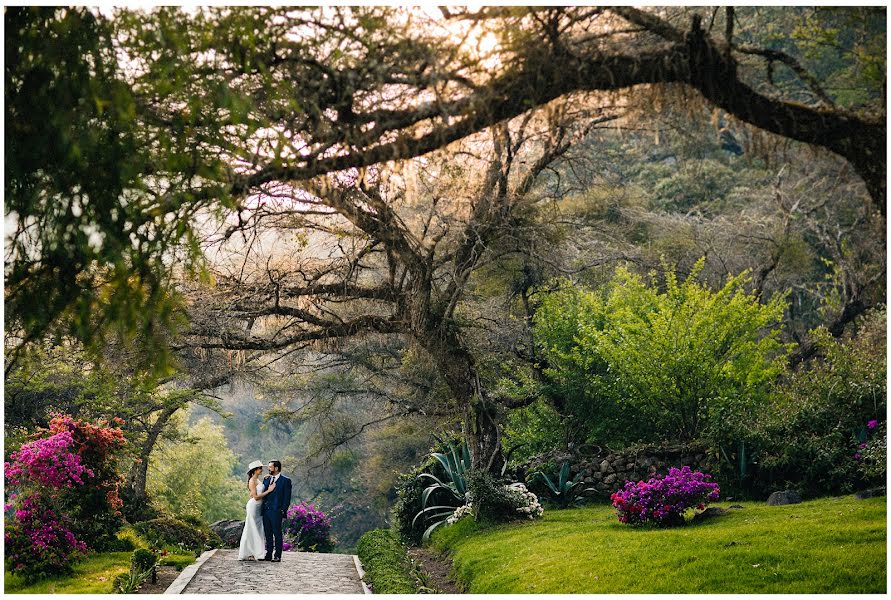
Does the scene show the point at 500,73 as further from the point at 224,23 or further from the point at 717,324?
the point at 717,324

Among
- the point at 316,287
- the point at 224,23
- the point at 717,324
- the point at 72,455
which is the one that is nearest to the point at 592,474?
the point at 717,324

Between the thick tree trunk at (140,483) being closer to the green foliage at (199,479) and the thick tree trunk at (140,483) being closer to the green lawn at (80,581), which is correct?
the green lawn at (80,581)

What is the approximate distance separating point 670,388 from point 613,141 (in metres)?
14.4

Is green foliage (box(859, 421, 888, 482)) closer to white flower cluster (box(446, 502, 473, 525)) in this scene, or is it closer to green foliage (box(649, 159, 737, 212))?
white flower cluster (box(446, 502, 473, 525))

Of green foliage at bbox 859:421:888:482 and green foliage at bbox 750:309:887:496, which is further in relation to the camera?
green foliage at bbox 750:309:887:496

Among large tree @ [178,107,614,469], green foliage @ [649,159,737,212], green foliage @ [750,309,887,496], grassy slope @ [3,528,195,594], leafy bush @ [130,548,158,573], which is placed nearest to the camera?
grassy slope @ [3,528,195,594]

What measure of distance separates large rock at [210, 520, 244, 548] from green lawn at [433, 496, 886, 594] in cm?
971

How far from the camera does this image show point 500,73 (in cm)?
728

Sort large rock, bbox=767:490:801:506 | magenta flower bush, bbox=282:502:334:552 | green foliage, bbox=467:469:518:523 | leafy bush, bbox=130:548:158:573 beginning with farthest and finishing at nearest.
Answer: magenta flower bush, bbox=282:502:334:552, green foliage, bbox=467:469:518:523, large rock, bbox=767:490:801:506, leafy bush, bbox=130:548:158:573

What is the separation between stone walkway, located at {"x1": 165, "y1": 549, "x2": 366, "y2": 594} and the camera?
33.2ft

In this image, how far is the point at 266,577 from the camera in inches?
438

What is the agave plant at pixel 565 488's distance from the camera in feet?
53.5

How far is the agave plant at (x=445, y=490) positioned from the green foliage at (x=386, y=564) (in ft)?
2.70

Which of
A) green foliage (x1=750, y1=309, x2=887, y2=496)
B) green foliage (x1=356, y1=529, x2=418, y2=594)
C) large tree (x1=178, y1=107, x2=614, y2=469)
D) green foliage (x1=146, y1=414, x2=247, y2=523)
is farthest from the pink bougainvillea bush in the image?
green foliage (x1=146, y1=414, x2=247, y2=523)
